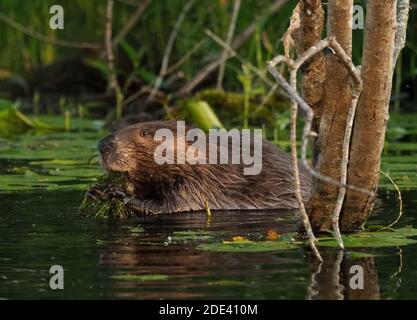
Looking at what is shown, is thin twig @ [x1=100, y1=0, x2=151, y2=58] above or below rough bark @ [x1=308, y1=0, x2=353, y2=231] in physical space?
above

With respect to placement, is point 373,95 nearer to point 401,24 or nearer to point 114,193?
point 401,24

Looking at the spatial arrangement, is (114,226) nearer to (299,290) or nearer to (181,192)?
(181,192)

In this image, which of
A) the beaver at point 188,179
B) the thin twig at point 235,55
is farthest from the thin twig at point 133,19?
the beaver at point 188,179

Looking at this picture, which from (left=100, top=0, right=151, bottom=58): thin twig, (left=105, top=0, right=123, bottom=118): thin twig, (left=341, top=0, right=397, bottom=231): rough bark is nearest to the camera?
(left=341, top=0, right=397, bottom=231): rough bark

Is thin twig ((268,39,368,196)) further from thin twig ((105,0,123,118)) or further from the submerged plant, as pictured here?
thin twig ((105,0,123,118))

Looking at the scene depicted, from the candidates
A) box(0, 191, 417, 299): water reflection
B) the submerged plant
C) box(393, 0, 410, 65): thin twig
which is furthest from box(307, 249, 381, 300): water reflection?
the submerged plant

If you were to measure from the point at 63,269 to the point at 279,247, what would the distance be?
1.12 m

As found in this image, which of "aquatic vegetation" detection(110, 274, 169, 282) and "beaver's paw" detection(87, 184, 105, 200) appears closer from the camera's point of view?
"aquatic vegetation" detection(110, 274, 169, 282)

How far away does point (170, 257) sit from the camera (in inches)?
243

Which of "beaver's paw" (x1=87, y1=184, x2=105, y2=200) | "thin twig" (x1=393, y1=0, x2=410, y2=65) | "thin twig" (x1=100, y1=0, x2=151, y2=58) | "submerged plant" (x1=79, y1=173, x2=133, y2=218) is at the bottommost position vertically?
"submerged plant" (x1=79, y1=173, x2=133, y2=218)

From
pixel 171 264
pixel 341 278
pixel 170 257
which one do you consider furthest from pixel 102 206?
pixel 341 278

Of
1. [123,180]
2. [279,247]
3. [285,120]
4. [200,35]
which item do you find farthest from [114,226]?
[200,35]

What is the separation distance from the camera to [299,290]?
5305 millimetres

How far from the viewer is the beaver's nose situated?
26.5 feet
